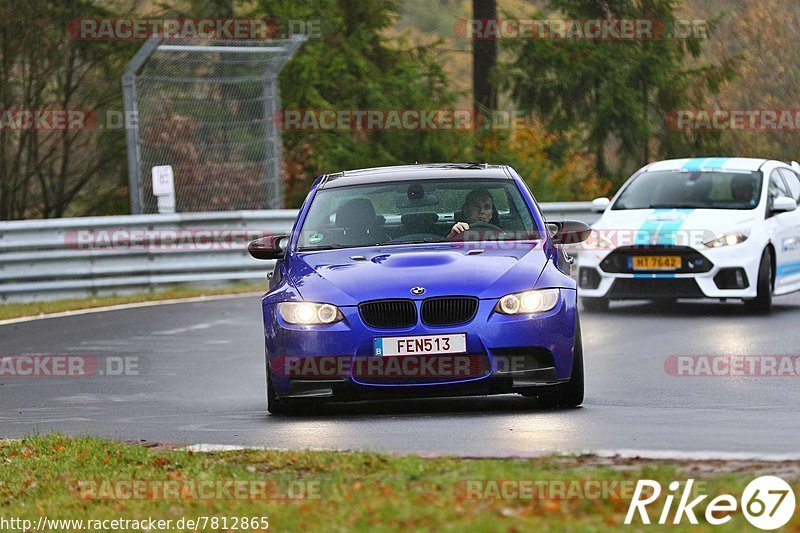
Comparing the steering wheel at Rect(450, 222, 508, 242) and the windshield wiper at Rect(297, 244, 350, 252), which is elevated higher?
the steering wheel at Rect(450, 222, 508, 242)

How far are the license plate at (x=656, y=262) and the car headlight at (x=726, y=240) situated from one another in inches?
14.5

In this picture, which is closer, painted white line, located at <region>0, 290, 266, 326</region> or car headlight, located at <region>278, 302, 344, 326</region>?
car headlight, located at <region>278, 302, 344, 326</region>

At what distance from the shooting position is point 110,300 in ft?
71.6

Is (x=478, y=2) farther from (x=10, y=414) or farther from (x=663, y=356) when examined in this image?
(x=10, y=414)

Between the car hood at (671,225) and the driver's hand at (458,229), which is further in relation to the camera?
the car hood at (671,225)

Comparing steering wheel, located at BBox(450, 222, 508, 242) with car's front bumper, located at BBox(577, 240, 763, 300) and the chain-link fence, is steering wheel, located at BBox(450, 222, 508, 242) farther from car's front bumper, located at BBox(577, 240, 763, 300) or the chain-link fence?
the chain-link fence

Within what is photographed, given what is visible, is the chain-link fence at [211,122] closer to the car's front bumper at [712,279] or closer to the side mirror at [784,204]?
the car's front bumper at [712,279]

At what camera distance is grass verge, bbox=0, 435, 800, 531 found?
20.7 ft

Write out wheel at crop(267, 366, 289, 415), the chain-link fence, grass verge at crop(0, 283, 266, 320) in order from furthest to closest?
the chain-link fence < grass verge at crop(0, 283, 266, 320) < wheel at crop(267, 366, 289, 415)

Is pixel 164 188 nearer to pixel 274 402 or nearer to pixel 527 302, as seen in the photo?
pixel 274 402

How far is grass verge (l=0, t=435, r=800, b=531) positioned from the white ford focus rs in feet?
Result: 30.5

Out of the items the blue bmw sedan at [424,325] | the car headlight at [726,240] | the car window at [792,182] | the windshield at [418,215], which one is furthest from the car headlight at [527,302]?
the car window at [792,182]

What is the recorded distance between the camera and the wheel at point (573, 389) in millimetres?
10352

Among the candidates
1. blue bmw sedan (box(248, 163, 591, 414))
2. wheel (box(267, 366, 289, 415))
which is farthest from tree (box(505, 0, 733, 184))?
wheel (box(267, 366, 289, 415))
